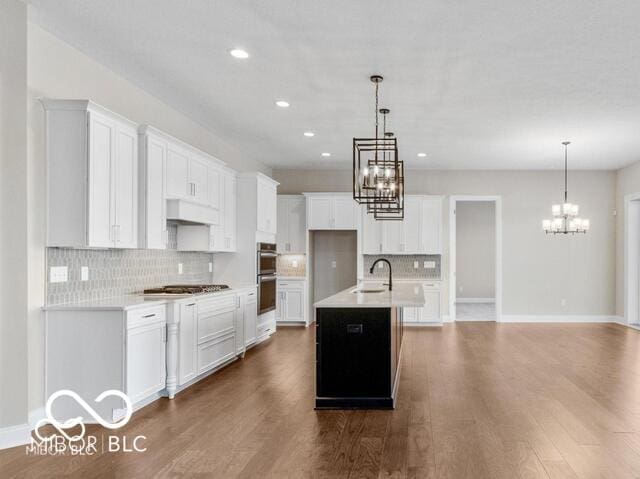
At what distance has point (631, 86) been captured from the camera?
507 centimetres

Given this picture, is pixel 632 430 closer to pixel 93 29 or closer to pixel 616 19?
pixel 616 19

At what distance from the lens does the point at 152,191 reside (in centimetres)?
485

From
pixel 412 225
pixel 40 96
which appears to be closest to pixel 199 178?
pixel 40 96

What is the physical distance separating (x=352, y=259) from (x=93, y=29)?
680 cm

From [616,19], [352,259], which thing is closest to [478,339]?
[352,259]

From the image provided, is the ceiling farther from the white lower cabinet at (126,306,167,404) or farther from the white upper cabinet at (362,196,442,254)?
the white upper cabinet at (362,196,442,254)

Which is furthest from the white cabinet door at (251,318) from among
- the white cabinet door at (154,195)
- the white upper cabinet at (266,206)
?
the white cabinet door at (154,195)

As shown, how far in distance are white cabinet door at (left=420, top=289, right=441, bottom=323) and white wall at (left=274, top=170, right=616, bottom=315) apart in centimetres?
70

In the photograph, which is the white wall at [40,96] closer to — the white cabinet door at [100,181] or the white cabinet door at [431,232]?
the white cabinet door at [100,181]

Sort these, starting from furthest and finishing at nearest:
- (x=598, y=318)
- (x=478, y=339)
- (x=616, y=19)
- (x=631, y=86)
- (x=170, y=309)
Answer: (x=598, y=318) → (x=478, y=339) → (x=631, y=86) → (x=170, y=309) → (x=616, y=19)

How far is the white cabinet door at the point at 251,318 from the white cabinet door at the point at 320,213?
2759 mm

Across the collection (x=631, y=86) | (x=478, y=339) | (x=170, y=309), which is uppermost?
(x=631, y=86)

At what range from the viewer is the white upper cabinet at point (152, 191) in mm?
4742

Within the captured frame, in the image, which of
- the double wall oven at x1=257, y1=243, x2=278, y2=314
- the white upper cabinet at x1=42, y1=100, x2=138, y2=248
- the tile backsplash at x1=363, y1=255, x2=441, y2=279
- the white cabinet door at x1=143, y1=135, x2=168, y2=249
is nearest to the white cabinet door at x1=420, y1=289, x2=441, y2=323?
the tile backsplash at x1=363, y1=255, x2=441, y2=279
